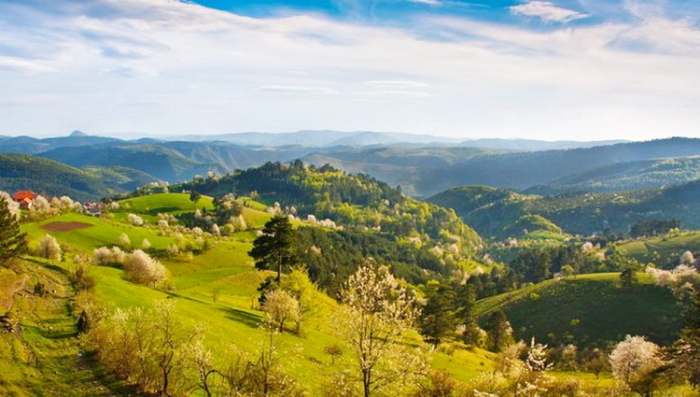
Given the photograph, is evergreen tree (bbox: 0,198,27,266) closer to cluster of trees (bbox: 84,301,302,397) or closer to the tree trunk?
cluster of trees (bbox: 84,301,302,397)

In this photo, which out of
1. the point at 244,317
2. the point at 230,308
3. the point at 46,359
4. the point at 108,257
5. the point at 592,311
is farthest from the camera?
the point at 592,311

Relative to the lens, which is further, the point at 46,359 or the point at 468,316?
the point at 468,316

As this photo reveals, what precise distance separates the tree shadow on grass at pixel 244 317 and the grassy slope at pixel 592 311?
105 metres


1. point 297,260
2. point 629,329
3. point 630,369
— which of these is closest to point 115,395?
point 297,260

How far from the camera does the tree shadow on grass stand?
201 feet

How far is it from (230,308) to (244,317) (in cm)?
616

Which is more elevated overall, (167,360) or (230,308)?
(167,360)

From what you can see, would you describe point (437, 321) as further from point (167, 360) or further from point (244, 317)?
point (167, 360)

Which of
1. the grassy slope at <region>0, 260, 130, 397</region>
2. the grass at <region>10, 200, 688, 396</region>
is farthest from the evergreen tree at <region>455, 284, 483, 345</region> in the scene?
the grassy slope at <region>0, 260, 130, 397</region>

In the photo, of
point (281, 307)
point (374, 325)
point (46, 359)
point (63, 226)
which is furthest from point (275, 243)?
Answer: point (63, 226)

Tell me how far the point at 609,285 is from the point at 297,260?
130279mm

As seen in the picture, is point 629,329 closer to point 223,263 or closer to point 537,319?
point 537,319

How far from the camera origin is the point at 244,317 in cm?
6512

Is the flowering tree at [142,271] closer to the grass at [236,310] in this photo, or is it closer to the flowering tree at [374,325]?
the grass at [236,310]
